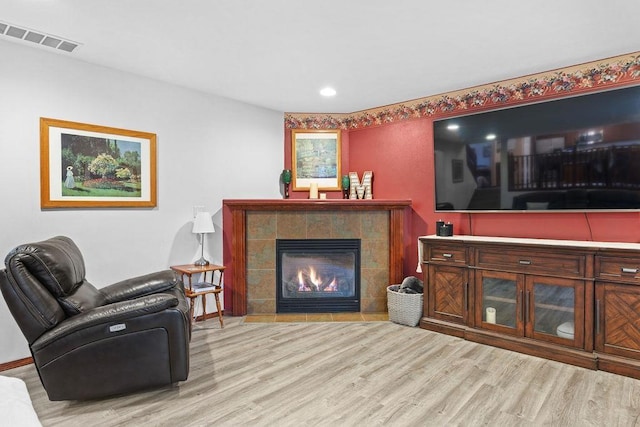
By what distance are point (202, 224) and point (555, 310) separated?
10.6 feet

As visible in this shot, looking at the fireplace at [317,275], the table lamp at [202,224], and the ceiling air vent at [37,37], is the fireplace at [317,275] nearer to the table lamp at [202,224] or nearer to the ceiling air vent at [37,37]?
the table lamp at [202,224]

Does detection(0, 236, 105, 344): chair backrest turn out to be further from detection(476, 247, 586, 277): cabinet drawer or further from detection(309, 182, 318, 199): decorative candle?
detection(476, 247, 586, 277): cabinet drawer

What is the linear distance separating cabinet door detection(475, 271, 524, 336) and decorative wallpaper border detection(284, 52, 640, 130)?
5.67 ft

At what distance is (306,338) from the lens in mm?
3375

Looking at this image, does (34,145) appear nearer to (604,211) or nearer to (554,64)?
(554,64)

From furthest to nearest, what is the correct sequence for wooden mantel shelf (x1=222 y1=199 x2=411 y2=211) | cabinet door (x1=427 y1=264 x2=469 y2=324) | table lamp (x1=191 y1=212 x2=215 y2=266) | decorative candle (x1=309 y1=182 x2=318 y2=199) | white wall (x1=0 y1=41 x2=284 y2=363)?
decorative candle (x1=309 y1=182 x2=318 y2=199) → wooden mantel shelf (x1=222 y1=199 x2=411 y2=211) → table lamp (x1=191 y1=212 x2=215 y2=266) → cabinet door (x1=427 y1=264 x2=469 y2=324) → white wall (x1=0 y1=41 x2=284 y2=363)

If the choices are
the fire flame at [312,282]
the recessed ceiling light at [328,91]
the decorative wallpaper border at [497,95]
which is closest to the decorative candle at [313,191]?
the decorative wallpaper border at [497,95]

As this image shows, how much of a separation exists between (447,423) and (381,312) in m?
2.11

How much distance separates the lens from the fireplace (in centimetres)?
415

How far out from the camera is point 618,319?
2.64 m

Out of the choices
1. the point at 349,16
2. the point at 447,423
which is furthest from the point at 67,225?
the point at 447,423

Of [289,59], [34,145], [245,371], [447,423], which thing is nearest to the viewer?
[447,423]

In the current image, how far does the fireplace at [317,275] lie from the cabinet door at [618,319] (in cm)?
221

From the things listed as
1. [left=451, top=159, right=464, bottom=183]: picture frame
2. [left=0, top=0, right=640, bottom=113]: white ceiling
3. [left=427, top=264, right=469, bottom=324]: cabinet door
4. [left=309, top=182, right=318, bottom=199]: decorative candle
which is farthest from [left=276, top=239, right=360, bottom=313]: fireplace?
[left=0, top=0, right=640, bottom=113]: white ceiling
